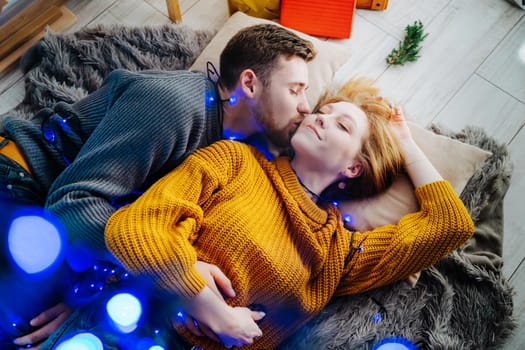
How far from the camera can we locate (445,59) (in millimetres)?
1490

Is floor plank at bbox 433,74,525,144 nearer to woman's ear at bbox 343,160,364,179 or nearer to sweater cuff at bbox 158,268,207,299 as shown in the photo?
woman's ear at bbox 343,160,364,179

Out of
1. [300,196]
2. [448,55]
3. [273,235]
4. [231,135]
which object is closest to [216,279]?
[273,235]

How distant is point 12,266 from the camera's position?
101cm

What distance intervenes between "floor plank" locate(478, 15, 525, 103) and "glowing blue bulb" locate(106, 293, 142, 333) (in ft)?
3.84

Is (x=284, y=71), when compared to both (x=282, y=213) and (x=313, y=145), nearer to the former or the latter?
(x=313, y=145)

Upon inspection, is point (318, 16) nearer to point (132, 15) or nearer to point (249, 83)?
point (249, 83)

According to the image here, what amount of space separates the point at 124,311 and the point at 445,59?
45.3 inches

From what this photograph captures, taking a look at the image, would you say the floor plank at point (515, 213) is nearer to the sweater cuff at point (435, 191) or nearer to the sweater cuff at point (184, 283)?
the sweater cuff at point (435, 191)

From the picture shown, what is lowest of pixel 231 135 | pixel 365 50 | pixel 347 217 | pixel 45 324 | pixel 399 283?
pixel 45 324

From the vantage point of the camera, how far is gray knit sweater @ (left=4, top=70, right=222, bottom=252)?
986 millimetres

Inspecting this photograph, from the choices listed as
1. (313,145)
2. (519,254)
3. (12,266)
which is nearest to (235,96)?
(313,145)

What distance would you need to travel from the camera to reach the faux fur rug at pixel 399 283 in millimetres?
1119

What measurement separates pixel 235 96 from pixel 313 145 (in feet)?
0.73

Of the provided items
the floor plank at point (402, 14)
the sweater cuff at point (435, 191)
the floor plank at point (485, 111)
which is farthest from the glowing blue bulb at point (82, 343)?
the floor plank at point (402, 14)
